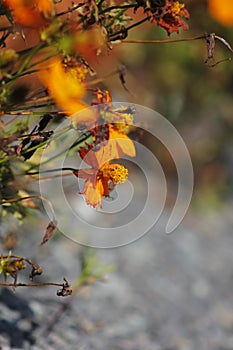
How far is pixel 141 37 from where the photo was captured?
352cm

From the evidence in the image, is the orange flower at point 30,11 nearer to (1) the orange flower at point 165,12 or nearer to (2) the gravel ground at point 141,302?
(1) the orange flower at point 165,12

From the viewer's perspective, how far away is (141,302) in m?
2.00

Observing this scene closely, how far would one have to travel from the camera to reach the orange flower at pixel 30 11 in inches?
35.2

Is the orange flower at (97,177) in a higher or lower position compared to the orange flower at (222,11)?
lower

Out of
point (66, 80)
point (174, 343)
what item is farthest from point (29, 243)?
point (66, 80)

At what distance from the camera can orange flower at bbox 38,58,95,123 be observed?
3.32 ft

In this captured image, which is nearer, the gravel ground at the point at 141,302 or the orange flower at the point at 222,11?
the gravel ground at the point at 141,302

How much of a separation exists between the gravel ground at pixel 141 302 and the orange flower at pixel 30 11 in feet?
2.37

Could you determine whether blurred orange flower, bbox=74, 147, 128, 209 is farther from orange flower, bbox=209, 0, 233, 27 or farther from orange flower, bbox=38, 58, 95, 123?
orange flower, bbox=209, 0, 233, 27

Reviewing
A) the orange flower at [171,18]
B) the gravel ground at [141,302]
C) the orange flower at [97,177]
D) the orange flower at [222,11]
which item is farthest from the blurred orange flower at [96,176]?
the orange flower at [222,11]

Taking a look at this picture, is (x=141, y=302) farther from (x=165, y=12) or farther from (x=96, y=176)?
(x=165, y=12)

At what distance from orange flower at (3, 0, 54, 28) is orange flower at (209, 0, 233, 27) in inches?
105

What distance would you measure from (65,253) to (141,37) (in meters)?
1.74

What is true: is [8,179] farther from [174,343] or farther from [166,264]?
[166,264]
